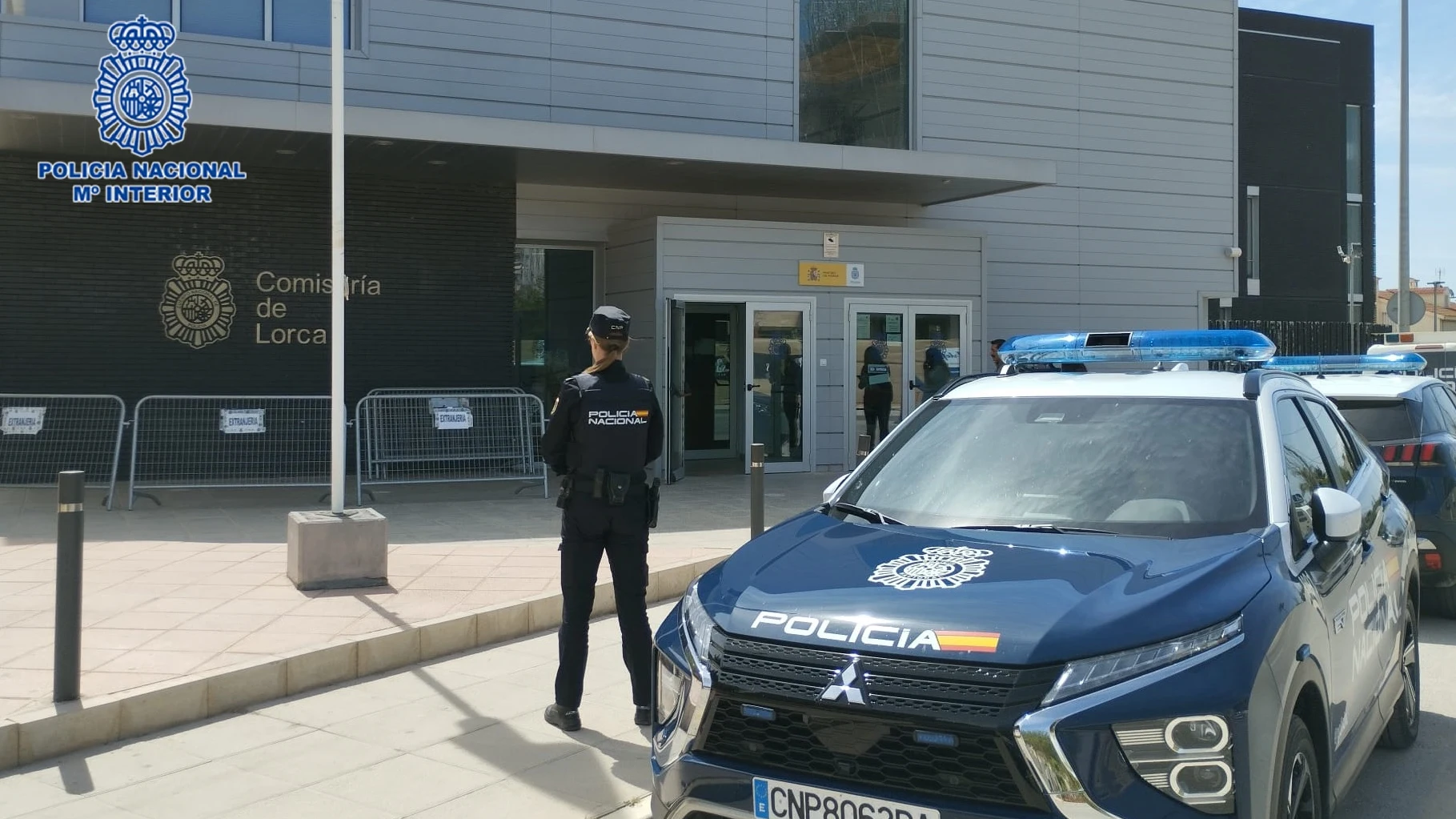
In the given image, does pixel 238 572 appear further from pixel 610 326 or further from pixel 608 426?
pixel 610 326

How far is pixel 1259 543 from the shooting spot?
3582mm

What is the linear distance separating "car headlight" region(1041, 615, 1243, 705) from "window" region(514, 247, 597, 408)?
13130mm

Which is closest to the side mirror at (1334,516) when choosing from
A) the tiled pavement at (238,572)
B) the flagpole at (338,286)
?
the tiled pavement at (238,572)

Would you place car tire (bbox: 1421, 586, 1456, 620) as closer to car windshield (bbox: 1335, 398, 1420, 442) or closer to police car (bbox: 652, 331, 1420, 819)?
car windshield (bbox: 1335, 398, 1420, 442)

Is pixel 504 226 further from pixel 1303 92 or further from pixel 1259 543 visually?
pixel 1303 92

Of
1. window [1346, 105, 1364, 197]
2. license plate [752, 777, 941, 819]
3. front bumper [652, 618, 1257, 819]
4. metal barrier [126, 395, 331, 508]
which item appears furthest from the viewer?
window [1346, 105, 1364, 197]

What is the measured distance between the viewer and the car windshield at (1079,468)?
395cm

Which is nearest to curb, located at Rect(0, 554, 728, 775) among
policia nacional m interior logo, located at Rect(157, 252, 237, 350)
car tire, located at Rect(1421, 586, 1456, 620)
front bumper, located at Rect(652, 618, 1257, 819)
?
front bumper, located at Rect(652, 618, 1257, 819)

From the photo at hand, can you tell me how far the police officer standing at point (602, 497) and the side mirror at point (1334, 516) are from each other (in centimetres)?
277

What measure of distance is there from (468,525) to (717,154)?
16.8ft

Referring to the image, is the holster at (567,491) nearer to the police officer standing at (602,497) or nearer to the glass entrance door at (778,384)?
the police officer standing at (602,497)

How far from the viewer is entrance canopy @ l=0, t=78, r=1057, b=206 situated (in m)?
11.1

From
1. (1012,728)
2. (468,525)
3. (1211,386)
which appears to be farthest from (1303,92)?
(1012,728)

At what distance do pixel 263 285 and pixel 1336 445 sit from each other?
38.7 ft
